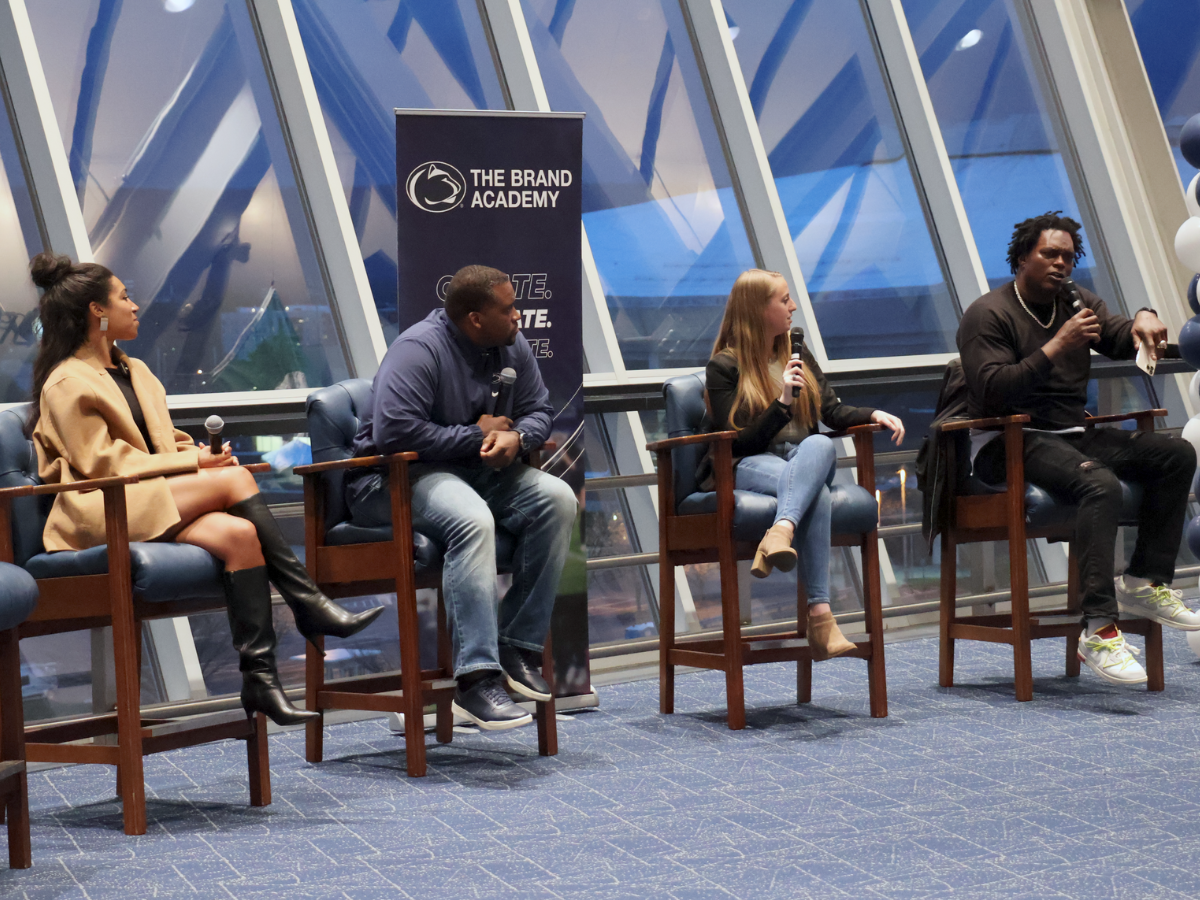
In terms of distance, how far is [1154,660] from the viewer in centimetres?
399

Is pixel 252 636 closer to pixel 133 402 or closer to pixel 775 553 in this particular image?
pixel 133 402

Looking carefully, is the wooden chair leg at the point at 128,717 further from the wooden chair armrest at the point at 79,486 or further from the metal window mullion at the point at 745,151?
the metal window mullion at the point at 745,151

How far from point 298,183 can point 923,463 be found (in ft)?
7.73

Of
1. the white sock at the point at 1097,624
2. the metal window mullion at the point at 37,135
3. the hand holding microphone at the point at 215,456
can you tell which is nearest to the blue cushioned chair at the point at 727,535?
the white sock at the point at 1097,624

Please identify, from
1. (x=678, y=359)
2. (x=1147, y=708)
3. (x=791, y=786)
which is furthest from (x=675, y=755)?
(x=678, y=359)

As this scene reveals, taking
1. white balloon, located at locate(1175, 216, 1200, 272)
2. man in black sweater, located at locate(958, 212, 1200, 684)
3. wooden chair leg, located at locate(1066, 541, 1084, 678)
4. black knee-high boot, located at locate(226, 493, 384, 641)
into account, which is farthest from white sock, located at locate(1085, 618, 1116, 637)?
black knee-high boot, located at locate(226, 493, 384, 641)

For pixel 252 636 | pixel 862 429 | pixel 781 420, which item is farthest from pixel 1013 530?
pixel 252 636

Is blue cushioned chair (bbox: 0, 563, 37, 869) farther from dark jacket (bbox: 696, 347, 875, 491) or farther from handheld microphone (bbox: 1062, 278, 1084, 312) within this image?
handheld microphone (bbox: 1062, 278, 1084, 312)

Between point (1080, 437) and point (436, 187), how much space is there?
6.74 ft

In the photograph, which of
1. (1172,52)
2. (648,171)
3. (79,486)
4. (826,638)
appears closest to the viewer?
(79,486)

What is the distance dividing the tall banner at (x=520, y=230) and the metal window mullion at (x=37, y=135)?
1195 mm

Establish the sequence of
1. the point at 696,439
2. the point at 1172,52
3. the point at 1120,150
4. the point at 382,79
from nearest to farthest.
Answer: the point at 696,439 < the point at 382,79 < the point at 1120,150 < the point at 1172,52

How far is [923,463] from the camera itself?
4.22m

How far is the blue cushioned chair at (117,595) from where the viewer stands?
283cm
